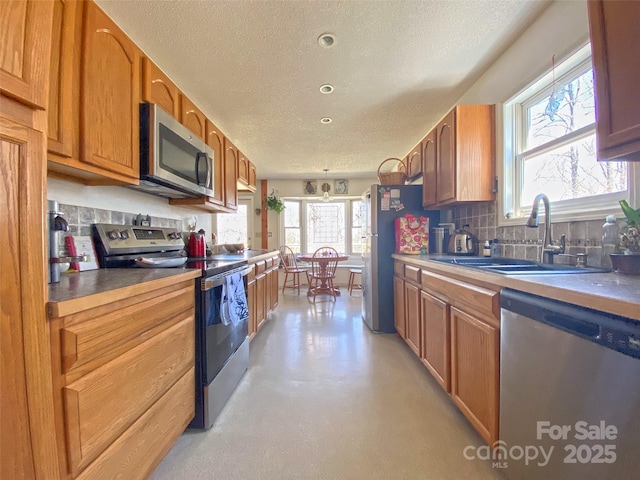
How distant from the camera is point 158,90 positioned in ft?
5.82

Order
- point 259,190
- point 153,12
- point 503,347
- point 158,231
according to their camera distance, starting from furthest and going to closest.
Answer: point 259,190, point 158,231, point 153,12, point 503,347

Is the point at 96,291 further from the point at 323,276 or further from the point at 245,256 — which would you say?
the point at 323,276

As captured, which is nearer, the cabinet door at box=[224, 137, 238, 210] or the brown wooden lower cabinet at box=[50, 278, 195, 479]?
the brown wooden lower cabinet at box=[50, 278, 195, 479]

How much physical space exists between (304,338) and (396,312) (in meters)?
0.98

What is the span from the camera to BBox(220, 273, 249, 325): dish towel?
5.60ft

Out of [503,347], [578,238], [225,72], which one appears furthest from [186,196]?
[578,238]

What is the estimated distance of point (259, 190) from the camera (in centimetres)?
598

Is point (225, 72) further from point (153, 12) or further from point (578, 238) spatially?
point (578, 238)

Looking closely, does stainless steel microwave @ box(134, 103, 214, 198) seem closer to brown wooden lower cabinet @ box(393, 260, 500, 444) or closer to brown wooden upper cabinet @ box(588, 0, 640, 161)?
brown wooden lower cabinet @ box(393, 260, 500, 444)

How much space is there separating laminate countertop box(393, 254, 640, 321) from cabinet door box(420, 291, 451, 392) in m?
0.50

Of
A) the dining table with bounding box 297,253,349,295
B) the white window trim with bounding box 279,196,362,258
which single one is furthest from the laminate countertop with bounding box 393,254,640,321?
the white window trim with bounding box 279,196,362,258

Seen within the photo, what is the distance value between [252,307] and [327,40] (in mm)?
2197

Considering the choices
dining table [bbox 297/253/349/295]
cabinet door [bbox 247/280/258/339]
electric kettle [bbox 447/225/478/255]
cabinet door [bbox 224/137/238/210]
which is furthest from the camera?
dining table [bbox 297/253/349/295]

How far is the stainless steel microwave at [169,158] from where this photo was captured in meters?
1.60
